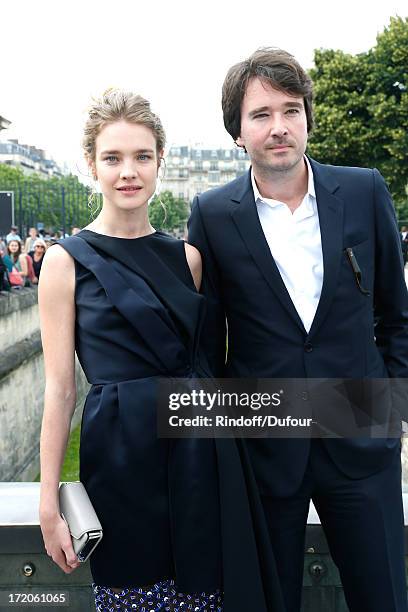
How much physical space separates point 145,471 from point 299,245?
74 centimetres

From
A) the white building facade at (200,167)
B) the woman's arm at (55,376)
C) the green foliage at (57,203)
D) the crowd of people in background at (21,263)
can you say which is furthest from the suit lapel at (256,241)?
the white building facade at (200,167)

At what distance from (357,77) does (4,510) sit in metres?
22.4

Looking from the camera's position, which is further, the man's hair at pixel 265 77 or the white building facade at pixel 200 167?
the white building facade at pixel 200 167

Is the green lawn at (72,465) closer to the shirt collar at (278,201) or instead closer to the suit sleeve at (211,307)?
the suit sleeve at (211,307)

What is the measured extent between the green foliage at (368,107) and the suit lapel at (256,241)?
2028 cm

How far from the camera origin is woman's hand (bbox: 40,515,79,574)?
5.90ft

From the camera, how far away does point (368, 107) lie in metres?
22.0

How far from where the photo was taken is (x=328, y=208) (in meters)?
2.08

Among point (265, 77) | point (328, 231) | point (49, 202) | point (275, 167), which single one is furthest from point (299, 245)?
point (49, 202)

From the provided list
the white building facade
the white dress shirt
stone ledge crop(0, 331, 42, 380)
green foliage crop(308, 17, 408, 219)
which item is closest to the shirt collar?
the white dress shirt

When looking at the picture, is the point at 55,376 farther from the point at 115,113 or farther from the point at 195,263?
the point at 115,113

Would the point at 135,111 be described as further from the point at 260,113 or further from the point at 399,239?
the point at 399,239

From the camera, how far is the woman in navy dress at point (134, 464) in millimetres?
1821

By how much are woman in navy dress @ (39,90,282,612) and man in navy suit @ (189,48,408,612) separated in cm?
19
